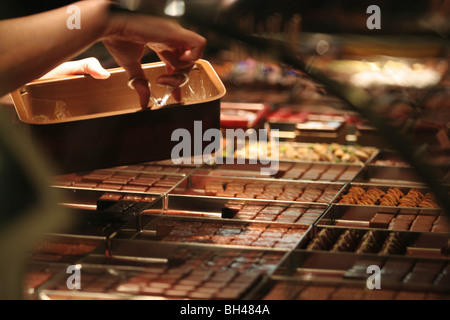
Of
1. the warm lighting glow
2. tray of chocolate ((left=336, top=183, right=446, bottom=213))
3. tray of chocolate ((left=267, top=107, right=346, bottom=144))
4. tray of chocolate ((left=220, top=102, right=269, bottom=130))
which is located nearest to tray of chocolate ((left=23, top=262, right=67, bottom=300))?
the warm lighting glow

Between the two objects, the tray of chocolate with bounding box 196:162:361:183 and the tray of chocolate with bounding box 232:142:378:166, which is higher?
the tray of chocolate with bounding box 232:142:378:166

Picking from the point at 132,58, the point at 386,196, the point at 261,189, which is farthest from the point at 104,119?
the point at 386,196

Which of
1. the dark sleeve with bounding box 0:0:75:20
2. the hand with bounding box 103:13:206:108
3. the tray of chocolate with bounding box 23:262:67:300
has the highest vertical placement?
the dark sleeve with bounding box 0:0:75:20

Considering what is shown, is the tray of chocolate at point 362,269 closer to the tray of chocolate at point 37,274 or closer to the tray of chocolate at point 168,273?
the tray of chocolate at point 168,273

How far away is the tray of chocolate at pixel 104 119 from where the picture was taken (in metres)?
1.83

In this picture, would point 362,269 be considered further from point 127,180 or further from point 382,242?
point 127,180

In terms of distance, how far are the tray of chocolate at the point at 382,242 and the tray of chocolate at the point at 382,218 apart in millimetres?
199

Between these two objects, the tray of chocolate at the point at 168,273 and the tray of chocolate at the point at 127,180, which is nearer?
the tray of chocolate at the point at 168,273

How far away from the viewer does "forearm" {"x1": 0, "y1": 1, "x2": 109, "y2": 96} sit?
126 cm

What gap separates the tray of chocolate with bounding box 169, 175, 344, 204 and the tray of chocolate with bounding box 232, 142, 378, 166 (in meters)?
0.55

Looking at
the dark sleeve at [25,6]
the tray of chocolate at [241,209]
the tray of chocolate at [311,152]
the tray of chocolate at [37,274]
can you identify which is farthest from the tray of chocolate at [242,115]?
the dark sleeve at [25,6]

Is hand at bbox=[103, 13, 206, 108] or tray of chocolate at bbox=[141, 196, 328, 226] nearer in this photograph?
hand at bbox=[103, 13, 206, 108]

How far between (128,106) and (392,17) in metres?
2.21

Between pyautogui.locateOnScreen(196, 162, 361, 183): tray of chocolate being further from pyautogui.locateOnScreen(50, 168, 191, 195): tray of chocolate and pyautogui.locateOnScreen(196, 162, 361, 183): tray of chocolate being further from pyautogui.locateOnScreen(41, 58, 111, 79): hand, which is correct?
pyautogui.locateOnScreen(41, 58, 111, 79): hand
